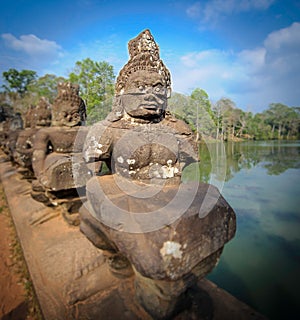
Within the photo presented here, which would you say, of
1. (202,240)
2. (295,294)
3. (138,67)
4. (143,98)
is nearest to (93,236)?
(202,240)

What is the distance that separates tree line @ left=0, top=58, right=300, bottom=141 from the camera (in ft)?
7.20

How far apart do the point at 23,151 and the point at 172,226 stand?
157 inches

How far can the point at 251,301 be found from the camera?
7.70ft

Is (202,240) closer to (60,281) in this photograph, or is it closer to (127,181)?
(127,181)

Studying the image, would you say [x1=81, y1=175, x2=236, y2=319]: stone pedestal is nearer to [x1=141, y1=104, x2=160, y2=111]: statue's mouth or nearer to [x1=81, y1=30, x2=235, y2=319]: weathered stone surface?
[x1=81, y1=30, x2=235, y2=319]: weathered stone surface

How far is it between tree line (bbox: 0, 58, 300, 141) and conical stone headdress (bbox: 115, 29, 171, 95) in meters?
0.34

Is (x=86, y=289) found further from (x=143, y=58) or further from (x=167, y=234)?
(x=143, y=58)

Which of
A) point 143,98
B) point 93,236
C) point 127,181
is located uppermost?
point 143,98

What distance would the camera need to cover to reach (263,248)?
3275mm

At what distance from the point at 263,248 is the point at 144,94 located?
3.29 m

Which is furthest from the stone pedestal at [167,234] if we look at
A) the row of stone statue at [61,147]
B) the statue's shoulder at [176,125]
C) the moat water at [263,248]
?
the row of stone statue at [61,147]

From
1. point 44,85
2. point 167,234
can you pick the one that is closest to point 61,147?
point 167,234

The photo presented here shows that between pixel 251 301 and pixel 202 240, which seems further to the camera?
pixel 251 301

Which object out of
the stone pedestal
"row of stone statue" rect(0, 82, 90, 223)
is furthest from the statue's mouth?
"row of stone statue" rect(0, 82, 90, 223)
